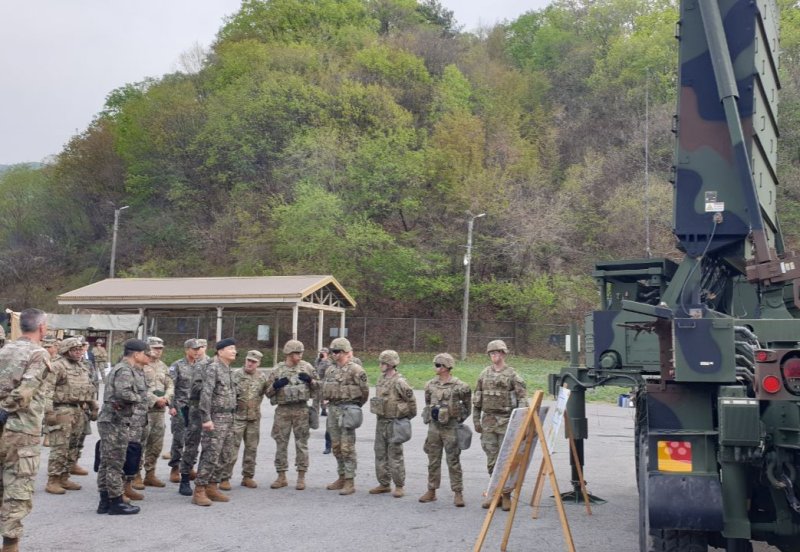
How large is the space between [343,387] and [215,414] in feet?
5.77

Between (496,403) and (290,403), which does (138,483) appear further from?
(496,403)

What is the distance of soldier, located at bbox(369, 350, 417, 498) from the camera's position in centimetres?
1016

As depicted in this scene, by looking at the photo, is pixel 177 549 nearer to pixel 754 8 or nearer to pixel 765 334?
pixel 765 334

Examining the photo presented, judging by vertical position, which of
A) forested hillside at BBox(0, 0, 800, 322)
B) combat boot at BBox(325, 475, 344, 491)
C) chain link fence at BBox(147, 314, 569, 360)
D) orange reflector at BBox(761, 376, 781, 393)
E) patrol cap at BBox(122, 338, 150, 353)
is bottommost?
combat boot at BBox(325, 475, 344, 491)

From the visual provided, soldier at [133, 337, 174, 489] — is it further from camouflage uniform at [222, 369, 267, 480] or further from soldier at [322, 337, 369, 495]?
soldier at [322, 337, 369, 495]

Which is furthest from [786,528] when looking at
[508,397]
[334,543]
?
[508,397]

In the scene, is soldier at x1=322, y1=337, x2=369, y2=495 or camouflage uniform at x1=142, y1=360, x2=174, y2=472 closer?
soldier at x1=322, y1=337, x2=369, y2=495

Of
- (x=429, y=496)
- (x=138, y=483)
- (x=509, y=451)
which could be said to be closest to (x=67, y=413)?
(x=138, y=483)

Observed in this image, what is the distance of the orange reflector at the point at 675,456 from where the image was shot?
513 centimetres

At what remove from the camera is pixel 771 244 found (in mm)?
9094

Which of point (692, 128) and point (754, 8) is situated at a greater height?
point (754, 8)

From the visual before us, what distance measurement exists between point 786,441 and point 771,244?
488 centimetres

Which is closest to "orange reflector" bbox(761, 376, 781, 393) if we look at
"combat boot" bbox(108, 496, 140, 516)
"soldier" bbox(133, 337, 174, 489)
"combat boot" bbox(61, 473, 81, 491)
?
"combat boot" bbox(108, 496, 140, 516)

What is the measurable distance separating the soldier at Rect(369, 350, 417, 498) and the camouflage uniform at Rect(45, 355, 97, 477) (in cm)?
380
